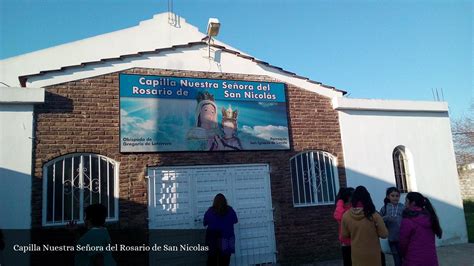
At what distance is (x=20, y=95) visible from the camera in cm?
688

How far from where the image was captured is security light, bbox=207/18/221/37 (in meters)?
8.47

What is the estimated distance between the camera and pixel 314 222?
865 centimetres

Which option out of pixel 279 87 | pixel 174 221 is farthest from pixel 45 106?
pixel 279 87

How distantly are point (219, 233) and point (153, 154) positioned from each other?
2.17 meters

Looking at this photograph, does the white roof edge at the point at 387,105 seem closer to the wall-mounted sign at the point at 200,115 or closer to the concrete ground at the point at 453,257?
the wall-mounted sign at the point at 200,115

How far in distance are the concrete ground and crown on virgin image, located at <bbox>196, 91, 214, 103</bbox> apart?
4470 mm

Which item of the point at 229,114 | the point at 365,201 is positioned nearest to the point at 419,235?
the point at 365,201

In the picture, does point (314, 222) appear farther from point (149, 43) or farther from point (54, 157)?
point (149, 43)

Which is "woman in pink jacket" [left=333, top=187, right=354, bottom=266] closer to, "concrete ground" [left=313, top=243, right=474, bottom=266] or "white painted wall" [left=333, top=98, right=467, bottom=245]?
"concrete ground" [left=313, top=243, right=474, bottom=266]

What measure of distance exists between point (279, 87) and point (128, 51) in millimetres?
6873

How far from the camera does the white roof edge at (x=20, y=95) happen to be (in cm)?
681

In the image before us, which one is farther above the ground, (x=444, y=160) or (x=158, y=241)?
(x=444, y=160)

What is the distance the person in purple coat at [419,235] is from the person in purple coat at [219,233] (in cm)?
330

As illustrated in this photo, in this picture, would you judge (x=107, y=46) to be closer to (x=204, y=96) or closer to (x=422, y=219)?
(x=204, y=96)
